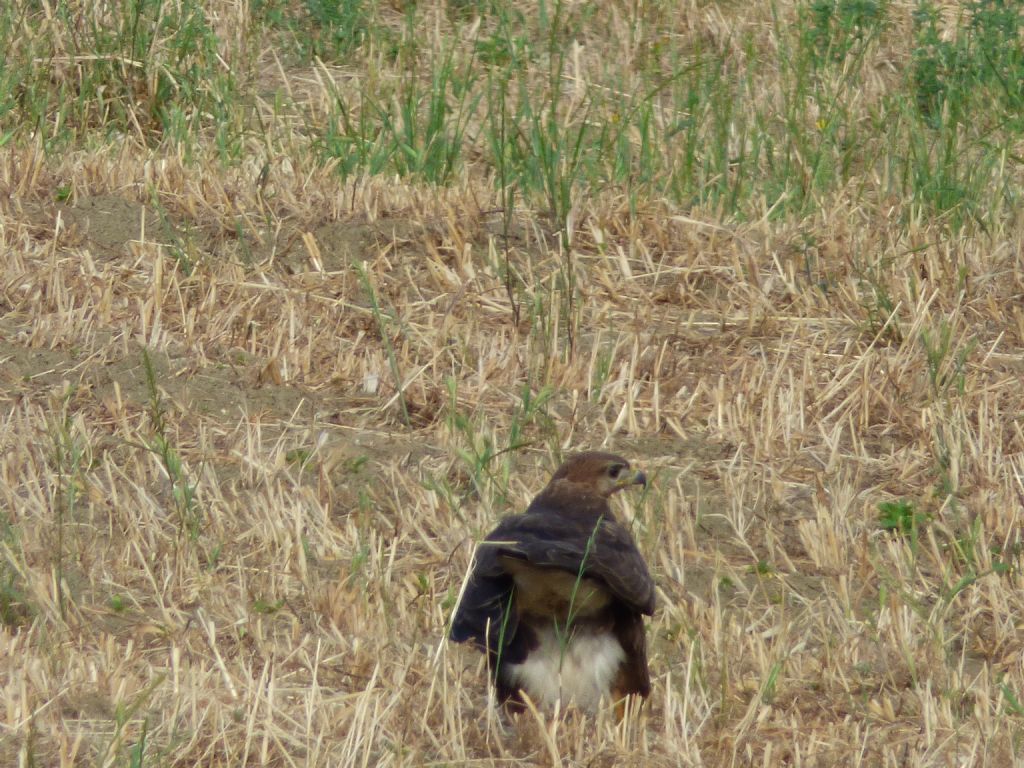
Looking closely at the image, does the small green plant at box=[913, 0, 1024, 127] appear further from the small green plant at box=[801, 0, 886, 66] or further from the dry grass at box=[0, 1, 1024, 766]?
the dry grass at box=[0, 1, 1024, 766]

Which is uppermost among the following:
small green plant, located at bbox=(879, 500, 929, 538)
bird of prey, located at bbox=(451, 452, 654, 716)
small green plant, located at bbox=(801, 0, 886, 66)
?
small green plant, located at bbox=(801, 0, 886, 66)

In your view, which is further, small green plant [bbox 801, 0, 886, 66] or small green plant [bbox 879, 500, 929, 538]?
small green plant [bbox 801, 0, 886, 66]

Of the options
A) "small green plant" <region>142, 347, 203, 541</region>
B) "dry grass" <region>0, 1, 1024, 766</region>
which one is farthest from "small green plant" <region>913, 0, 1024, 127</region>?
"small green plant" <region>142, 347, 203, 541</region>

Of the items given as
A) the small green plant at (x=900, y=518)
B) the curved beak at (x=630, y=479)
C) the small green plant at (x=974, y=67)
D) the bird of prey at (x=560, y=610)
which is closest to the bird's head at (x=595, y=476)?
the curved beak at (x=630, y=479)

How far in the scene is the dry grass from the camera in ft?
11.8

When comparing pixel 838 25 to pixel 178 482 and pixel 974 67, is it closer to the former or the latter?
pixel 974 67

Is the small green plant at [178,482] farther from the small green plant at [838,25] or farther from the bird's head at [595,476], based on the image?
the small green plant at [838,25]

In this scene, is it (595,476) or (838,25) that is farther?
(838,25)

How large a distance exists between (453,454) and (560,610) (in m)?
1.45

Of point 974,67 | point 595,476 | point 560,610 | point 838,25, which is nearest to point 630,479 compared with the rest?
point 595,476

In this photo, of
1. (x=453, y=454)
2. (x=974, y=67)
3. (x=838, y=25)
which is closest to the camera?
(x=453, y=454)

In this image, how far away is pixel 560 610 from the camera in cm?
362

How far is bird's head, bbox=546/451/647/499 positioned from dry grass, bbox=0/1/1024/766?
0.39m

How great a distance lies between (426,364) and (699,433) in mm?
971
